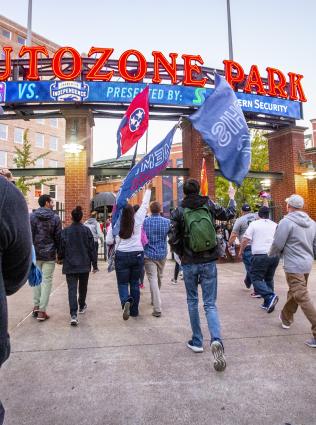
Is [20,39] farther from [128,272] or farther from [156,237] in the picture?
[128,272]

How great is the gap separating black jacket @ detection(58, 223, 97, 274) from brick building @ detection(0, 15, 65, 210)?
40347mm

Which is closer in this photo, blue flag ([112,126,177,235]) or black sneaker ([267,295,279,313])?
blue flag ([112,126,177,235])

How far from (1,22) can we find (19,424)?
56313 mm

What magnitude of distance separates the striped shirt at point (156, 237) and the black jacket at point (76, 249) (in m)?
1.02

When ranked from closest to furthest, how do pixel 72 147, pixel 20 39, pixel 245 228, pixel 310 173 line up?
1. pixel 245 228
2. pixel 72 147
3. pixel 310 173
4. pixel 20 39

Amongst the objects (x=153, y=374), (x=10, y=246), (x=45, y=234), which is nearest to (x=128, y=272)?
(x=45, y=234)

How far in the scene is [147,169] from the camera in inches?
173

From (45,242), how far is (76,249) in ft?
1.95

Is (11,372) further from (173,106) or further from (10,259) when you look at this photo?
(173,106)

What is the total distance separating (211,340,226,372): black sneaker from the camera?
10.6 ft

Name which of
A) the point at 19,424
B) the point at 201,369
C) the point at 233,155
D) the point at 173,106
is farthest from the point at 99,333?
the point at 173,106

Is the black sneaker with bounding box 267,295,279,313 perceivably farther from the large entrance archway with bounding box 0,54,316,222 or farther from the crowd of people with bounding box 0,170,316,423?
the large entrance archway with bounding box 0,54,316,222

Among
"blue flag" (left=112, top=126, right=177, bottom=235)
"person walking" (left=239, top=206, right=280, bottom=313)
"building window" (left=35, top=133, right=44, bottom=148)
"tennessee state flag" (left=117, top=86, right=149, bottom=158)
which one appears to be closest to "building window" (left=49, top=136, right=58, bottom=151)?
"building window" (left=35, top=133, right=44, bottom=148)

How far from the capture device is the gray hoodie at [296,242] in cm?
423
